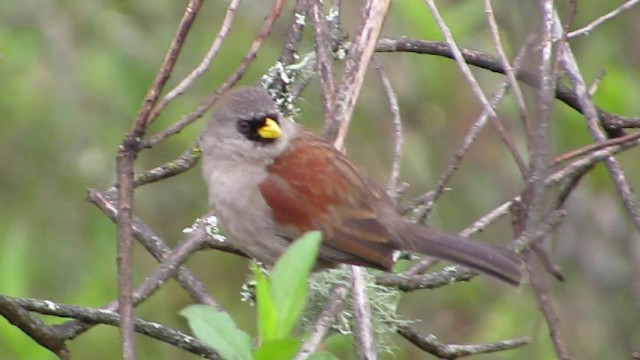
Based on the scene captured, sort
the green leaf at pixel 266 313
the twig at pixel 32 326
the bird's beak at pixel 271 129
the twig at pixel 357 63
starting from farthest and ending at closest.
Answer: the bird's beak at pixel 271 129, the twig at pixel 357 63, the twig at pixel 32 326, the green leaf at pixel 266 313

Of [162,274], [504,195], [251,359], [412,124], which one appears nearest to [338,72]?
[412,124]

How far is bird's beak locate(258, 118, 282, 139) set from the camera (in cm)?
407

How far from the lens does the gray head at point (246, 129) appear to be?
4078 mm

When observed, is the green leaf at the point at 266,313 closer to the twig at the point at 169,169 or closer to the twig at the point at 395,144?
the twig at the point at 169,169

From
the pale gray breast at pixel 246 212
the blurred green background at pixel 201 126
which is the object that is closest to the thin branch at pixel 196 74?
the pale gray breast at pixel 246 212

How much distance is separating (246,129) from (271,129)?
0.63 feet

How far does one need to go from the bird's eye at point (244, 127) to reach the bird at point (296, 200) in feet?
0.04

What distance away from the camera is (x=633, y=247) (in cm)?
514

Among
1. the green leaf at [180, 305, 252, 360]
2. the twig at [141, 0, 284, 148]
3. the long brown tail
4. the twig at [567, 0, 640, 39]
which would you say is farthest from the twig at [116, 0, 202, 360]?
the twig at [567, 0, 640, 39]

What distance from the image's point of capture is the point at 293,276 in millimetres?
2623

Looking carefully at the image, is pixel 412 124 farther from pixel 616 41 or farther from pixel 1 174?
pixel 1 174

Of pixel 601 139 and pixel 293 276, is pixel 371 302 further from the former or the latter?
pixel 293 276

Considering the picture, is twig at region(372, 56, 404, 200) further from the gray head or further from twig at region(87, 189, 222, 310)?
twig at region(87, 189, 222, 310)

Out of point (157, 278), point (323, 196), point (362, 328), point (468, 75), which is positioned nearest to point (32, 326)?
point (157, 278)
